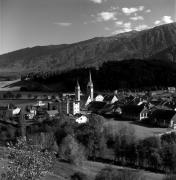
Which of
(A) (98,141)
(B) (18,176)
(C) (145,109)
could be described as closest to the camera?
(B) (18,176)

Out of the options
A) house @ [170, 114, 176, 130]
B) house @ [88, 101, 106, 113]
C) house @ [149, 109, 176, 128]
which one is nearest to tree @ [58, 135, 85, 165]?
house @ [149, 109, 176, 128]

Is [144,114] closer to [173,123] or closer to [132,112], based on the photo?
[132,112]

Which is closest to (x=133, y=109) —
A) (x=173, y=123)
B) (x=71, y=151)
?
(x=173, y=123)

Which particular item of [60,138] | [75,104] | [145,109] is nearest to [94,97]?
[75,104]

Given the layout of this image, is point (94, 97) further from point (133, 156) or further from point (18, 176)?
point (18, 176)

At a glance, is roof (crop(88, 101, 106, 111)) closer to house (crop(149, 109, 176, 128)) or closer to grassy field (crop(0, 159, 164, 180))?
house (crop(149, 109, 176, 128))

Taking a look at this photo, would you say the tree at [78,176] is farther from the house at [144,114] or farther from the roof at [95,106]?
the roof at [95,106]
